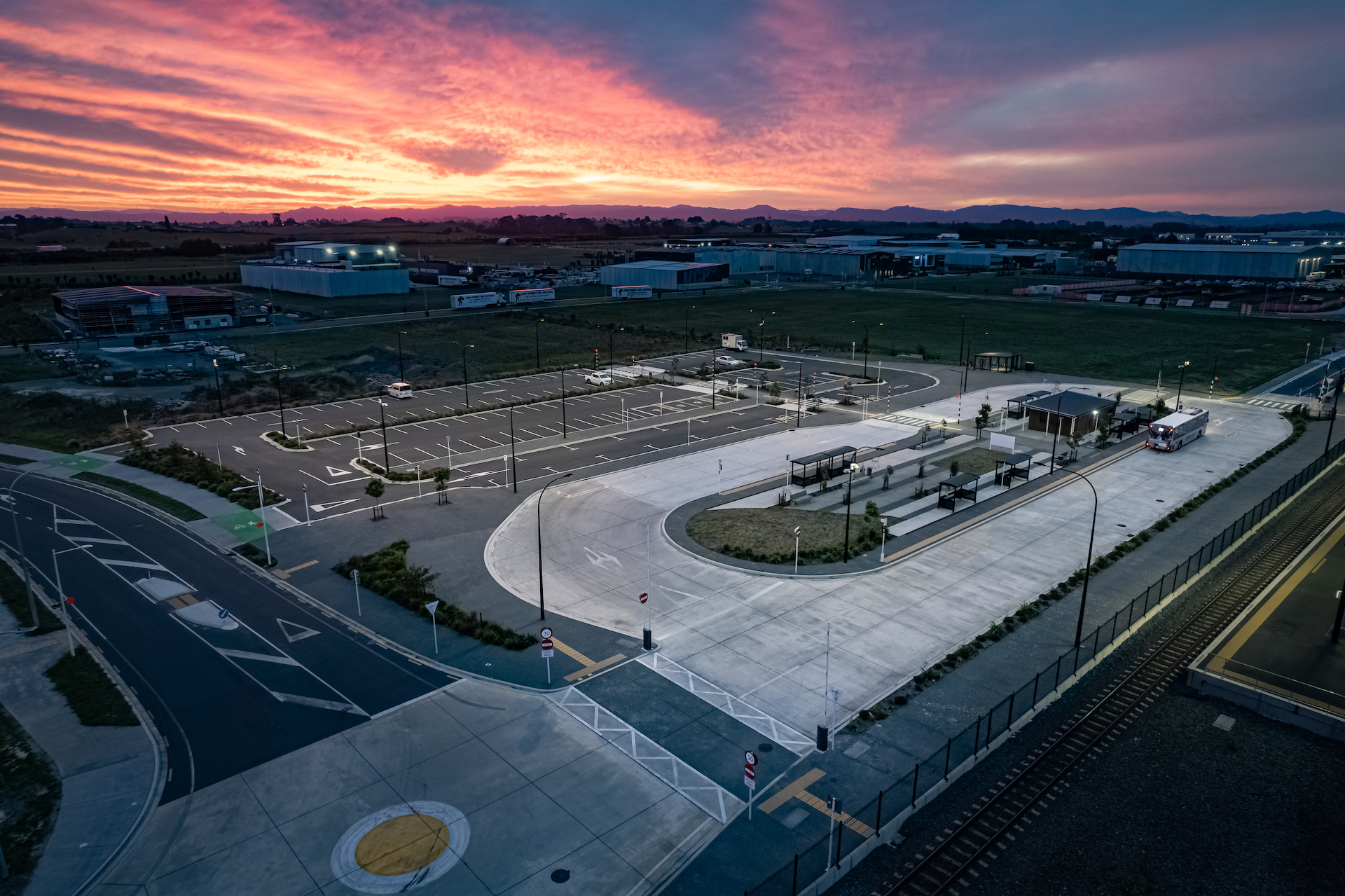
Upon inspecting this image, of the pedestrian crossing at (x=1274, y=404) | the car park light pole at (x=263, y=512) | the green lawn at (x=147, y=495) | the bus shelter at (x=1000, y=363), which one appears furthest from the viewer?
the bus shelter at (x=1000, y=363)

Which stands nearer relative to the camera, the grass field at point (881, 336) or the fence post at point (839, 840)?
the fence post at point (839, 840)

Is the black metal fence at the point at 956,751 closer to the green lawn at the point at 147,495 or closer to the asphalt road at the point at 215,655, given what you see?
the asphalt road at the point at 215,655

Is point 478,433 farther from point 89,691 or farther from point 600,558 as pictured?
point 89,691

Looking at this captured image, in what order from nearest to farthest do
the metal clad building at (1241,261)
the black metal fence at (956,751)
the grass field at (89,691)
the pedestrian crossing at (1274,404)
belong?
the black metal fence at (956,751) < the grass field at (89,691) < the pedestrian crossing at (1274,404) < the metal clad building at (1241,261)

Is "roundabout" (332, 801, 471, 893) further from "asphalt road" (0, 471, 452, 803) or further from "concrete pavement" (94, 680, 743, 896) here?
"asphalt road" (0, 471, 452, 803)

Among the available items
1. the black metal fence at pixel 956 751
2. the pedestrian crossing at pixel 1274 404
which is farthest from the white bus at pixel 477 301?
the black metal fence at pixel 956 751

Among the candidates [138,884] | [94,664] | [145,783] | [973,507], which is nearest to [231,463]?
[94,664]

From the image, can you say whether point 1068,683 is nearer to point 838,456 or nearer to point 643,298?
point 838,456
